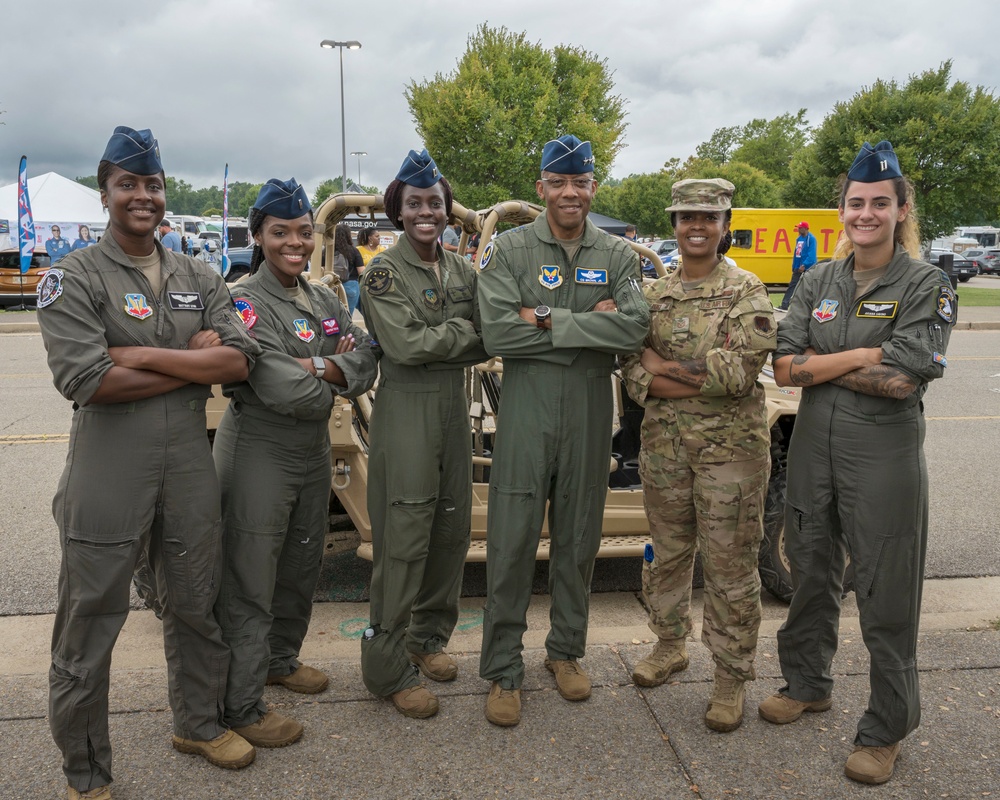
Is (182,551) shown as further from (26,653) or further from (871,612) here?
(871,612)

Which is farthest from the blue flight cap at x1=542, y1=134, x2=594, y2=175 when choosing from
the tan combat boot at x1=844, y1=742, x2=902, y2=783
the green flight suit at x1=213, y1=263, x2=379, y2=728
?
the tan combat boot at x1=844, y1=742, x2=902, y2=783

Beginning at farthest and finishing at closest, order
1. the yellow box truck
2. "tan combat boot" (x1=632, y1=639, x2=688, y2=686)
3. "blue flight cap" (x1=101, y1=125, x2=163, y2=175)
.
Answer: the yellow box truck
"tan combat boot" (x1=632, y1=639, x2=688, y2=686)
"blue flight cap" (x1=101, y1=125, x2=163, y2=175)

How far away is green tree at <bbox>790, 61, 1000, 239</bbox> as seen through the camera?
2566 centimetres

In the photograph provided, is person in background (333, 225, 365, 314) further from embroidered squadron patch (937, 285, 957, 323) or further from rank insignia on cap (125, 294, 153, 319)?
embroidered squadron patch (937, 285, 957, 323)

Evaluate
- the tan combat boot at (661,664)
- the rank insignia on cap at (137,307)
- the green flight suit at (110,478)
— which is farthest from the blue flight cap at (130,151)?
the tan combat boot at (661,664)

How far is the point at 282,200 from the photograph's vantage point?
3059mm

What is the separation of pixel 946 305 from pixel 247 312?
7.57ft

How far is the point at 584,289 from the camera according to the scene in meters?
3.23

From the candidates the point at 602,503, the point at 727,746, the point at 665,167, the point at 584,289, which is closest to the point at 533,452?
the point at 602,503

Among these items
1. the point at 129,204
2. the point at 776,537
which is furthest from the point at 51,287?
the point at 776,537

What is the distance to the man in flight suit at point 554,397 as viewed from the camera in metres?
3.08

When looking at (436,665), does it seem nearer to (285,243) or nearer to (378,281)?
(378,281)

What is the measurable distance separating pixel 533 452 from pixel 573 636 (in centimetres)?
76

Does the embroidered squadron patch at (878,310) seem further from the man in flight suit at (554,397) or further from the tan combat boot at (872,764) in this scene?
the tan combat boot at (872,764)
